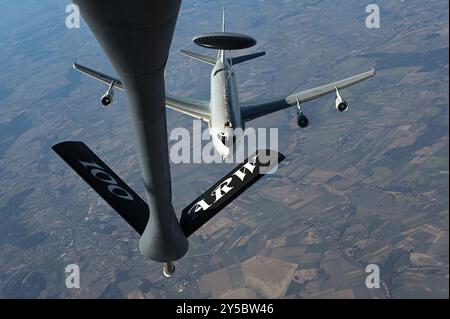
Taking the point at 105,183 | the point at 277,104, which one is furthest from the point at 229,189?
the point at 277,104

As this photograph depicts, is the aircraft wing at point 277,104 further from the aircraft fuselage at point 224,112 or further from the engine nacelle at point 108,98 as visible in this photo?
the engine nacelle at point 108,98

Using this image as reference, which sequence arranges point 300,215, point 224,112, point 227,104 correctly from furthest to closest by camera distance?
point 300,215 < point 227,104 < point 224,112

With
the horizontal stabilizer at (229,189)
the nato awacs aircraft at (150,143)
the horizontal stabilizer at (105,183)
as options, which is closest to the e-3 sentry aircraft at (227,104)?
the horizontal stabilizer at (105,183)

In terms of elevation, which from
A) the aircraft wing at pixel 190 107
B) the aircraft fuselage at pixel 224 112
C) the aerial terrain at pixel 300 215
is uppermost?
the aircraft fuselage at pixel 224 112

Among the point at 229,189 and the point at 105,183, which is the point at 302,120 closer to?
the point at 229,189

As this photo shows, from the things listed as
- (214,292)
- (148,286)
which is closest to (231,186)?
(214,292)

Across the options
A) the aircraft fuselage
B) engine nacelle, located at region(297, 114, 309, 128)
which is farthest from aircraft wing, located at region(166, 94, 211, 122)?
engine nacelle, located at region(297, 114, 309, 128)
